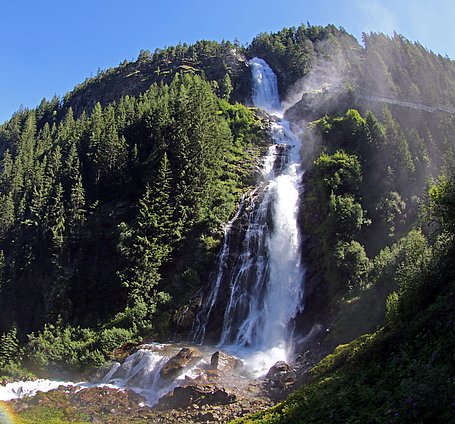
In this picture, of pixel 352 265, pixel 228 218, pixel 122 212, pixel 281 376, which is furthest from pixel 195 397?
pixel 122 212

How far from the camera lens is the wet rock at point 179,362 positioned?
27438 mm

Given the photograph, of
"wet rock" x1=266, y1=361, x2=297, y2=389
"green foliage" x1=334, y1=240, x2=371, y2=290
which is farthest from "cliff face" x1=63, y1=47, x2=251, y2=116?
"wet rock" x1=266, y1=361, x2=297, y2=389

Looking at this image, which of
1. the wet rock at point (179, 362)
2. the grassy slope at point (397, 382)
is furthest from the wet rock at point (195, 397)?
the grassy slope at point (397, 382)

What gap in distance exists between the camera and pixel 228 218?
44469 millimetres

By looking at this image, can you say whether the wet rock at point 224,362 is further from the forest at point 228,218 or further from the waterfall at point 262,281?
the forest at point 228,218

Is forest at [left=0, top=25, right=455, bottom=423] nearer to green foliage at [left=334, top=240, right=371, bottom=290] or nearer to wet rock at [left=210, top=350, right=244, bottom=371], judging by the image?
green foliage at [left=334, top=240, right=371, bottom=290]

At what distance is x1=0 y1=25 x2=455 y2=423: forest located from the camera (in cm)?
1539

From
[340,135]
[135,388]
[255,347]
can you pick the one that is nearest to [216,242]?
[255,347]

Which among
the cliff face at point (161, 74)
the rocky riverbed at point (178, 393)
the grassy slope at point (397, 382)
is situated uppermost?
the cliff face at point (161, 74)

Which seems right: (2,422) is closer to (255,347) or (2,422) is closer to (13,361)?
(13,361)

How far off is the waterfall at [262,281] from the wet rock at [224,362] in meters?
1.17

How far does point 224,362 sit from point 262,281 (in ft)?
34.6

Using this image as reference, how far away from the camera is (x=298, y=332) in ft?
106

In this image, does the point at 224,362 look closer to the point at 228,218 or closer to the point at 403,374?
the point at 403,374
